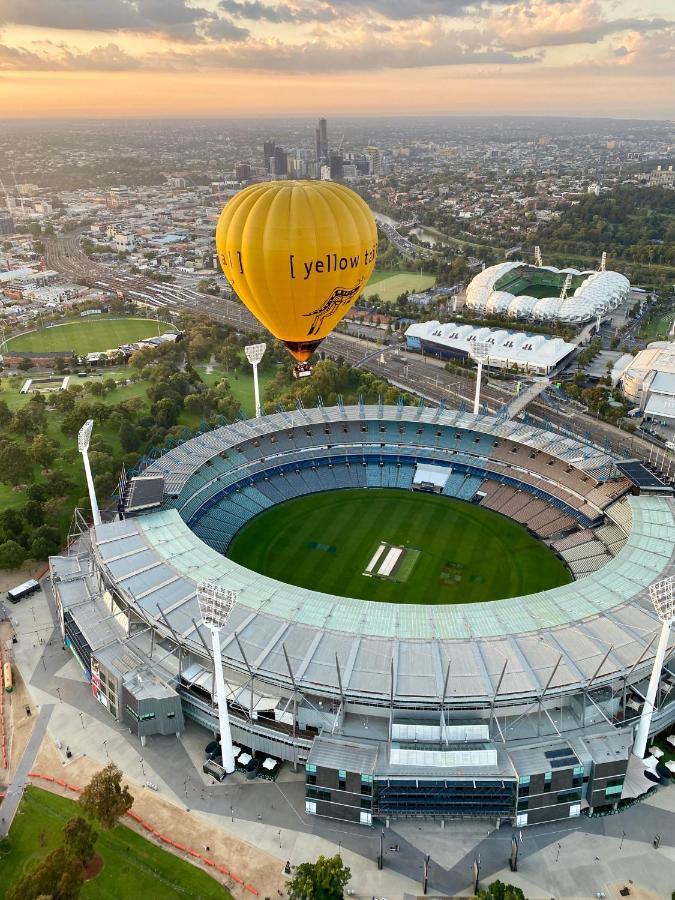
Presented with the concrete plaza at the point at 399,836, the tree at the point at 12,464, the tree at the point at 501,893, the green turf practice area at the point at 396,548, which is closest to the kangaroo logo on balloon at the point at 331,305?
the green turf practice area at the point at 396,548

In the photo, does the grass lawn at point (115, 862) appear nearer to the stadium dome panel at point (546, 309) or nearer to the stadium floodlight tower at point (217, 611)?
the stadium floodlight tower at point (217, 611)

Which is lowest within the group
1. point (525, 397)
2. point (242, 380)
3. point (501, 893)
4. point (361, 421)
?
point (242, 380)

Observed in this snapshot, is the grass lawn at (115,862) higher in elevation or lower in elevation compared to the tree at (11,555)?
lower

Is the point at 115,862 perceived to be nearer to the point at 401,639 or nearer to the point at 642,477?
the point at 401,639

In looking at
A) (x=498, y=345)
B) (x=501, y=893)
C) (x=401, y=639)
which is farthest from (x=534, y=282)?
(x=501, y=893)

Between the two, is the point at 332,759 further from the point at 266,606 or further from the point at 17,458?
the point at 17,458
